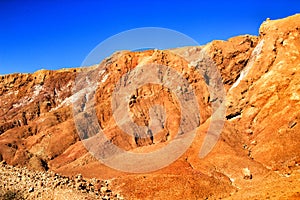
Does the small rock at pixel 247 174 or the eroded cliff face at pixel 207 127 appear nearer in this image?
the eroded cliff face at pixel 207 127

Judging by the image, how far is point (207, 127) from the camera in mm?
57875

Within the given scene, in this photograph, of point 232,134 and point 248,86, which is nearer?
point 232,134

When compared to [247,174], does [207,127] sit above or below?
above

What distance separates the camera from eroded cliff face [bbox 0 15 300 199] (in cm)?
4094

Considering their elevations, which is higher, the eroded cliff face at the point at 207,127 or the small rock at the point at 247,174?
the eroded cliff face at the point at 207,127

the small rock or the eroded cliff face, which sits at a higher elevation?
the eroded cliff face

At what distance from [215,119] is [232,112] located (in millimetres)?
2861

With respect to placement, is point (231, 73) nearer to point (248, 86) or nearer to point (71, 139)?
point (248, 86)

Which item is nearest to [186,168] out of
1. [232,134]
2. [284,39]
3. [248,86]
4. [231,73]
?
[232,134]

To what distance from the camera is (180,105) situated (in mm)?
76562

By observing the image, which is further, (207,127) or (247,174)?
(207,127)

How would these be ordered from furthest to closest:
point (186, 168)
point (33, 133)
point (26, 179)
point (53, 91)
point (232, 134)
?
point (53, 91)
point (33, 133)
point (232, 134)
point (186, 168)
point (26, 179)

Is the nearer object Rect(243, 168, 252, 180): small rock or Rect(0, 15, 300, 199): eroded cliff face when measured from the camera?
Rect(0, 15, 300, 199): eroded cliff face

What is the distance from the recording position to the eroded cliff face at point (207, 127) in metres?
40.9
